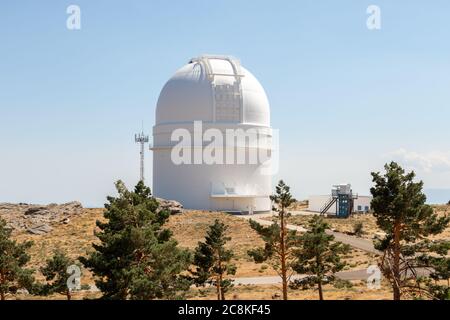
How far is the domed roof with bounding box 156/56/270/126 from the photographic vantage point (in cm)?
5988

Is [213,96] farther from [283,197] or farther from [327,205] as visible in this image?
[283,197]

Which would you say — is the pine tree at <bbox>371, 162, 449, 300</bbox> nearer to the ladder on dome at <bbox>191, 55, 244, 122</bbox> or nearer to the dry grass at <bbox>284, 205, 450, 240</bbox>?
the dry grass at <bbox>284, 205, 450, 240</bbox>

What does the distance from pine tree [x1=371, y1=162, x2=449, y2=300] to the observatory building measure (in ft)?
131

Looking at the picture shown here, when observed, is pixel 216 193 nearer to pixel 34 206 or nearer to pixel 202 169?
pixel 202 169

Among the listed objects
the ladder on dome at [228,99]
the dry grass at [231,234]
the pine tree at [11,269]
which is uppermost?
the ladder on dome at [228,99]

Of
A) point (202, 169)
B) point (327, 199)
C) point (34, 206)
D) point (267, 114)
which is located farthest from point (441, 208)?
point (34, 206)

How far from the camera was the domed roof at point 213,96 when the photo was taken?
5988 centimetres

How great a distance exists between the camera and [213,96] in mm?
59688

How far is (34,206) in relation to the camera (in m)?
56.0

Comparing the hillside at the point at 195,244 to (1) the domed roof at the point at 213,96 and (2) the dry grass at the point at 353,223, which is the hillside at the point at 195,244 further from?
(1) the domed roof at the point at 213,96

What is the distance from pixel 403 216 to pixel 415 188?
108cm

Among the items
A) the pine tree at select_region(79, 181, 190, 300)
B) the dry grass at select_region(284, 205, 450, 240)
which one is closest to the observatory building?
the dry grass at select_region(284, 205, 450, 240)

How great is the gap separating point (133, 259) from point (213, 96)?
42.2 metres

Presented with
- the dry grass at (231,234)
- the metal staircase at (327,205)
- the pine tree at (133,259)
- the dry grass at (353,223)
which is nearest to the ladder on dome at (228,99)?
the dry grass at (231,234)
